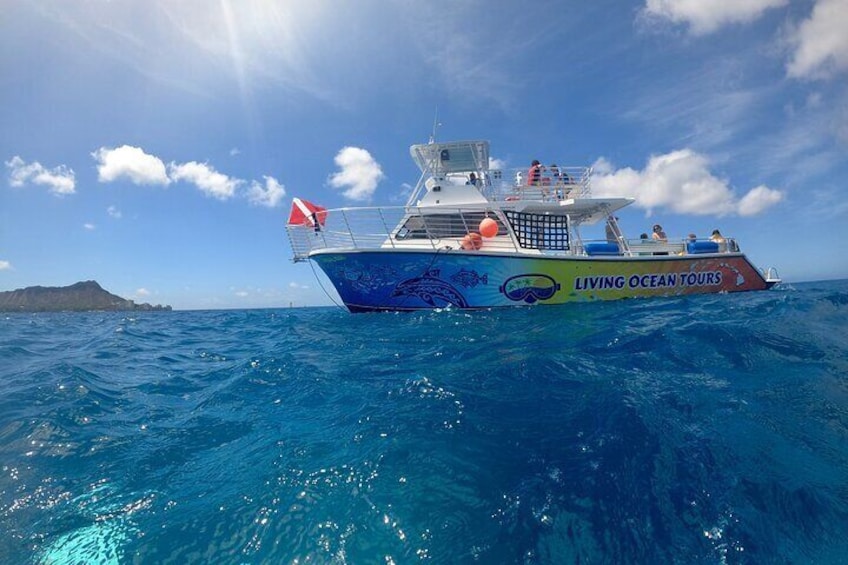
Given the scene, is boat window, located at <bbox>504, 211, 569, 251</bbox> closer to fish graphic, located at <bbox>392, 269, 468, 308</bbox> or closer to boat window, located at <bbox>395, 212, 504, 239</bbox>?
boat window, located at <bbox>395, 212, 504, 239</bbox>

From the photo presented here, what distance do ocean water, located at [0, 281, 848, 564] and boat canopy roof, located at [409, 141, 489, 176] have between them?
9.38m

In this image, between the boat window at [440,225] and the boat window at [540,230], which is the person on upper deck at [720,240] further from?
the boat window at [440,225]

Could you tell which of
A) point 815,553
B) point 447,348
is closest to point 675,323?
point 447,348

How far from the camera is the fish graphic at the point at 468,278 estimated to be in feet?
31.4

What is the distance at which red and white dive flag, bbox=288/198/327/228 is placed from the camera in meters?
9.87

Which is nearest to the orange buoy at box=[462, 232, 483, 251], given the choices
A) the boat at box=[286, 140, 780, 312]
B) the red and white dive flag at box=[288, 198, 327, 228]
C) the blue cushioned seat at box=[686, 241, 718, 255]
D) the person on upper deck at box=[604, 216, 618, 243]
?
the boat at box=[286, 140, 780, 312]

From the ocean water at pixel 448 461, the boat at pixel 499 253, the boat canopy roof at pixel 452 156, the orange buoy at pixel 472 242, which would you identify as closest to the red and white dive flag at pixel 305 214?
the boat at pixel 499 253

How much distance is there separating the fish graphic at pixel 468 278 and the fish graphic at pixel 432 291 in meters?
0.24

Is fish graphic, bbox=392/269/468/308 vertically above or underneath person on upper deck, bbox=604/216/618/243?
underneath

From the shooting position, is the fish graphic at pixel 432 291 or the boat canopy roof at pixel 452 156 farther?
Answer: the boat canopy roof at pixel 452 156

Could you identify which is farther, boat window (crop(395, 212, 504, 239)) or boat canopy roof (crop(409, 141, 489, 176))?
boat canopy roof (crop(409, 141, 489, 176))

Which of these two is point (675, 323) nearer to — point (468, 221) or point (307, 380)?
point (307, 380)

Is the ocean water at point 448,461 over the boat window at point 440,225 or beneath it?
beneath

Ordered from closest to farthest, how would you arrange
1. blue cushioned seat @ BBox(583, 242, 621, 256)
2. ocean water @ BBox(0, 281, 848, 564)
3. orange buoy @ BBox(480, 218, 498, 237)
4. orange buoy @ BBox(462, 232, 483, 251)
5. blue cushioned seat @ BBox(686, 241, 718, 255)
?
ocean water @ BBox(0, 281, 848, 564) → orange buoy @ BBox(462, 232, 483, 251) → orange buoy @ BBox(480, 218, 498, 237) → blue cushioned seat @ BBox(583, 242, 621, 256) → blue cushioned seat @ BBox(686, 241, 718, 255)
